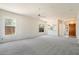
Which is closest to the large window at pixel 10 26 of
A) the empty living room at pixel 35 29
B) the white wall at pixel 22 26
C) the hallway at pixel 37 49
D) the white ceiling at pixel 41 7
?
the empty living room at pixel 35 29

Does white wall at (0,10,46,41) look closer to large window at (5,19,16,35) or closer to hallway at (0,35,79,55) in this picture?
large window at (5,19,16,35)

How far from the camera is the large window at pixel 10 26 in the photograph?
10203 millimetres

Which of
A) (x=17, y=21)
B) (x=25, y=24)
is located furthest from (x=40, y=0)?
(x=25, y=24)

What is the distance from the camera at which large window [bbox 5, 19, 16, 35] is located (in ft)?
33.5

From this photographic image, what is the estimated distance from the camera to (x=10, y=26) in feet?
35.2

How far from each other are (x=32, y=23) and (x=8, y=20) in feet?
17.0

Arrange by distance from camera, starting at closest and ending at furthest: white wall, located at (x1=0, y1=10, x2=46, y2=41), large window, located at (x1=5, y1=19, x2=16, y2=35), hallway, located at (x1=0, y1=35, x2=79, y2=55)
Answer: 1. hallway, located at (x1=0, y1=35, x2=79, y2=55)
2. white wall, located at (x1=0, y1=10, x2=46, y2=41)
3. large window, located at (x1=5, y1=19, x2=16, y2=35)

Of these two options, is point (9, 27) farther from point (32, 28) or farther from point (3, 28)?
point (32, 28)

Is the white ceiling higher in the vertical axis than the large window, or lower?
higher

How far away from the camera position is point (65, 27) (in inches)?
789

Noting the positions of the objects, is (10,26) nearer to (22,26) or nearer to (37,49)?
(22,26)

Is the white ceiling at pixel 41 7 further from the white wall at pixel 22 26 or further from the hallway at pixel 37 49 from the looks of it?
the hallway at pixel 37 49

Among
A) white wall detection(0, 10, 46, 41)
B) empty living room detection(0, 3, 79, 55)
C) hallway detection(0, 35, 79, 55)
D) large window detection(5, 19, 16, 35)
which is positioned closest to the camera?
hallway detection(0, 35, 79, 55)

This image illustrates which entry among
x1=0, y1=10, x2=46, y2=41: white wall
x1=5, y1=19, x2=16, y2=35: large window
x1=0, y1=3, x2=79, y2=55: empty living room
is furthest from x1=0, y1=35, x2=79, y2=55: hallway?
x1=0, y1=10, x2=46, y2=41: white wall
